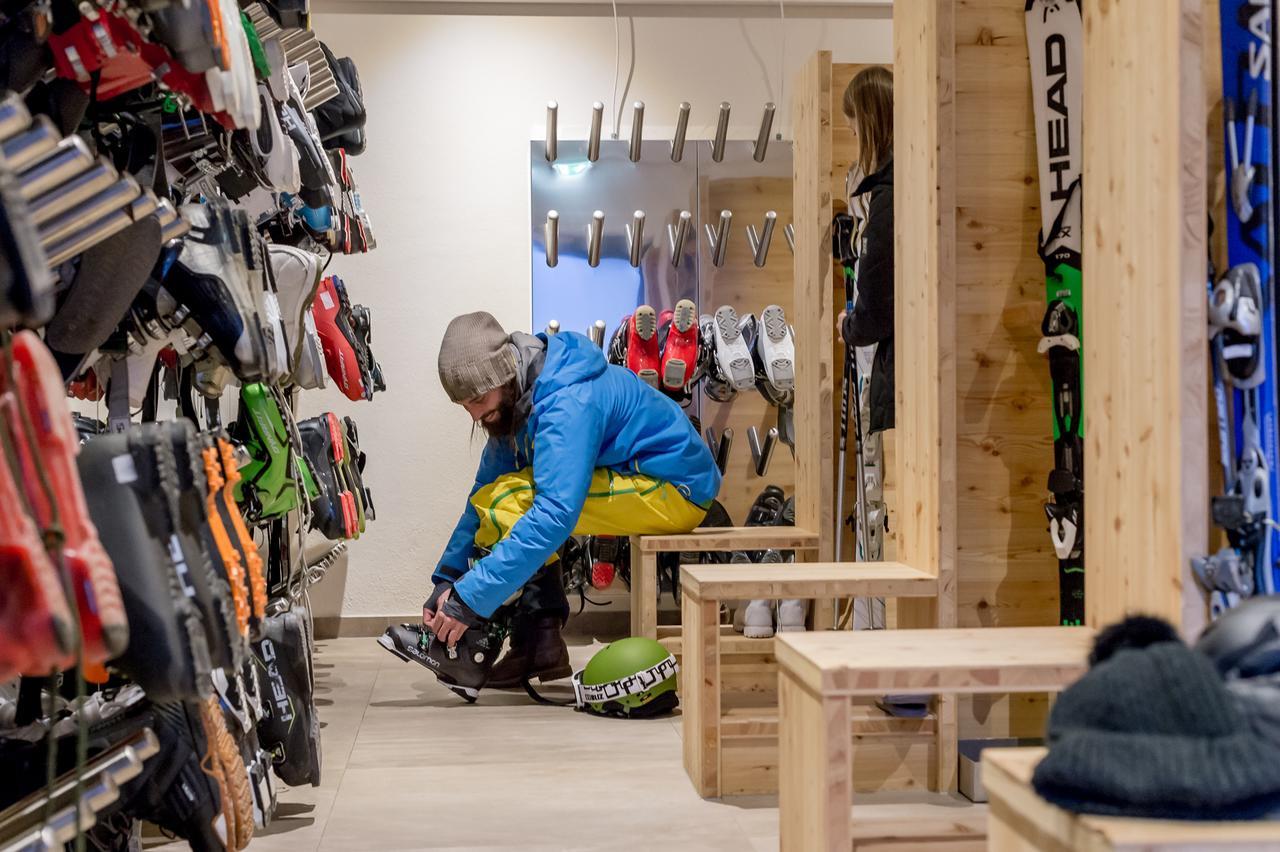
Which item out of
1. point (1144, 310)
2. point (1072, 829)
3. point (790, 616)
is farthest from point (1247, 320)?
point (790, 616)

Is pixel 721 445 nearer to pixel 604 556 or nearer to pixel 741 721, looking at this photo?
pixel 604 556

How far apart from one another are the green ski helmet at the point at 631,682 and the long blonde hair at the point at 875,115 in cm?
157

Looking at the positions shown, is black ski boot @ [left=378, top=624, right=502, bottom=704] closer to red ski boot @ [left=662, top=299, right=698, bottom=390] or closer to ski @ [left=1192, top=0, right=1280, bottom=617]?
red ski boot @ [left=662, top=299, right=698, bottom=390]

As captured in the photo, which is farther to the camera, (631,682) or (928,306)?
(631,682)

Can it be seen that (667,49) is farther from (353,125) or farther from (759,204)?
(353,125)

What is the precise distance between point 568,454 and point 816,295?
2.99ft

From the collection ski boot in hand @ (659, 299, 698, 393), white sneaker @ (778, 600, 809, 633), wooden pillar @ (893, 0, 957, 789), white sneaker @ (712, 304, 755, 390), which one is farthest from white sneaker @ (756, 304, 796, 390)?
wooden pillar @ (893, 0, 957, 789)

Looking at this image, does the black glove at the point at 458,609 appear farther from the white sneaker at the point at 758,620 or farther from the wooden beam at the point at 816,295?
the wooden beam at the point at 816,295

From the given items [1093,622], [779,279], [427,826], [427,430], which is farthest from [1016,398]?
[427,430]

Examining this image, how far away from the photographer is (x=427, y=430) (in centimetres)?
581

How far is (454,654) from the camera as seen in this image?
414 centimetres

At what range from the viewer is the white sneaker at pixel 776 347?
538 cm

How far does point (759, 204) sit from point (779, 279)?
0.35m

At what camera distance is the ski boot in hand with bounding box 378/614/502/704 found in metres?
4.12
